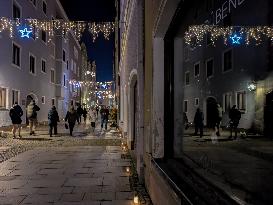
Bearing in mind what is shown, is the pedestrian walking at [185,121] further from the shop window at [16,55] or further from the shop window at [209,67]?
the shop window at [16,55]

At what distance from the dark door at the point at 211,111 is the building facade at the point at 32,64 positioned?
20.5 meters

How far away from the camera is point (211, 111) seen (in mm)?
3643

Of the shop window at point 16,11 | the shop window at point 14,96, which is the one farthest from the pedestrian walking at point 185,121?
the shop window at point 16,11

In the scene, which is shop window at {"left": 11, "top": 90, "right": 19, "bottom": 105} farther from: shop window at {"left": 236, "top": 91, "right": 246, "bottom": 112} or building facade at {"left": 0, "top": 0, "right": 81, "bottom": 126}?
shop window at {"left": 236, "top": 91, "right": 246, "bottom": 112}

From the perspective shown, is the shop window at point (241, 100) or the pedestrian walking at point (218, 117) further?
the pedestrian walking at point (218, 117)

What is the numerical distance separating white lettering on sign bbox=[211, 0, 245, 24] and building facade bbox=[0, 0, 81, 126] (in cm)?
2076

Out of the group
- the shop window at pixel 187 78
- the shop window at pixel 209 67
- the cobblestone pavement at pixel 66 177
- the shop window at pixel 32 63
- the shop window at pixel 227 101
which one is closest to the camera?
the shop window at pixel 227 101

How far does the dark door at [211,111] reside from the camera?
3.48 metres

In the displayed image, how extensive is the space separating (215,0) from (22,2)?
25333 mm

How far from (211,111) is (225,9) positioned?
0.99 m

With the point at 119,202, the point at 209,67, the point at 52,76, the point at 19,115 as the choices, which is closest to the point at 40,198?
the point at 119,202

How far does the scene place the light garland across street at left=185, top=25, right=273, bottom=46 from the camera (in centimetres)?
246

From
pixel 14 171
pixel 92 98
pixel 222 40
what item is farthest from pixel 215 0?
pixel 92 98

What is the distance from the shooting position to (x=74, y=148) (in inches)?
540
